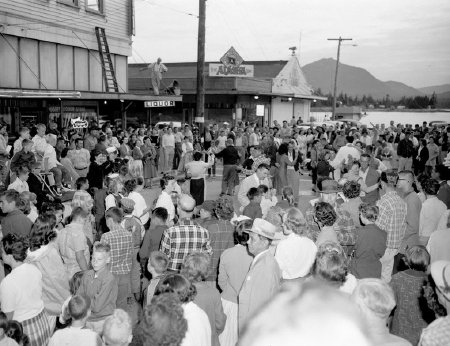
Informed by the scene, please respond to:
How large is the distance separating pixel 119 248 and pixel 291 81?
126ft

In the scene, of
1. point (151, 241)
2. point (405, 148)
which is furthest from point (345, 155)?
point (151, 241)

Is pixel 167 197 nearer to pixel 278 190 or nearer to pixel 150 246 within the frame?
pixel 150 246

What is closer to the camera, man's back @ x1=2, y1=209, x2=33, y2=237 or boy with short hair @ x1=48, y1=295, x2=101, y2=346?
boy with short hair @ x1=48, y1=295, x2=101, y2=346

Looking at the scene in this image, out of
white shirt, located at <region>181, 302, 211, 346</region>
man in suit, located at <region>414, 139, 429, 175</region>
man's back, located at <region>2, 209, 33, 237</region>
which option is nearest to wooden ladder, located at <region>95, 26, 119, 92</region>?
man in suit, located at <region>414, 139, 429, 175</region>

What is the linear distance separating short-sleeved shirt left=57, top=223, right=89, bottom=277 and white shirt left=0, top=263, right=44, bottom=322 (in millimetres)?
1066

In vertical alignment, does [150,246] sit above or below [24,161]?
below

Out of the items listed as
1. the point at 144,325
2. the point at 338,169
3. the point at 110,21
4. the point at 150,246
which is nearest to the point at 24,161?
the point at 150,246

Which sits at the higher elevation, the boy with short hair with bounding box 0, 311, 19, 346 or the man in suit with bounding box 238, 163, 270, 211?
the man in suit with bounding box 238, 163, 270, 211

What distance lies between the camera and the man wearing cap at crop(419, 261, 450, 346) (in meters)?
3.09

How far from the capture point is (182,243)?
5.46 meters

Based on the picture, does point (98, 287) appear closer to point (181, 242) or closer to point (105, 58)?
point (181, 242)

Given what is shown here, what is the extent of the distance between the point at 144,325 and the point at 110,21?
22.1 metres

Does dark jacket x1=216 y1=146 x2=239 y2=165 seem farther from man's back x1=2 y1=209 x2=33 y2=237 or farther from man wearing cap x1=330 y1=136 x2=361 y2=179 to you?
man's back x1=2 y1=209 x2=33 y2=237

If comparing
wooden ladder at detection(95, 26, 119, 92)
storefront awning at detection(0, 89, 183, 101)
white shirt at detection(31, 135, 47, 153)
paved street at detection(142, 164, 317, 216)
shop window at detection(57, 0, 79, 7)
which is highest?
shop window at detection(57, 0, 79, 7)
